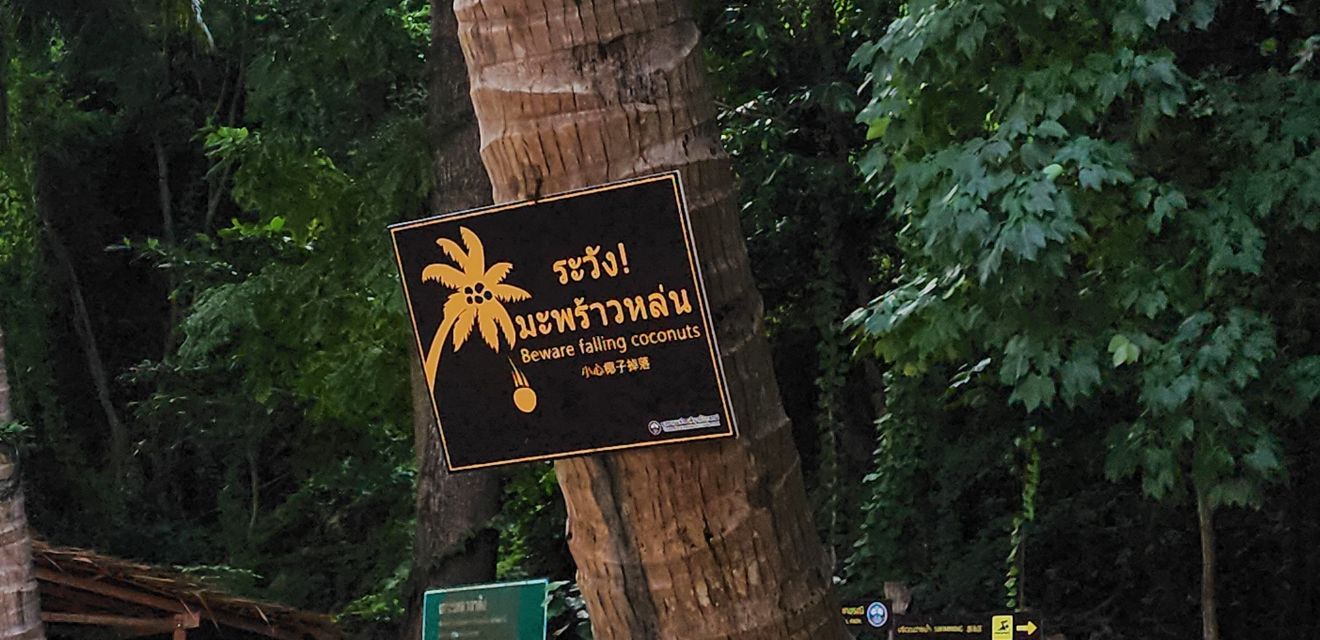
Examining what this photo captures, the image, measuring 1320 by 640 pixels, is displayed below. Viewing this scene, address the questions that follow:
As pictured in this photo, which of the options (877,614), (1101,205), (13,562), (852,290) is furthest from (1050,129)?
(852,290)

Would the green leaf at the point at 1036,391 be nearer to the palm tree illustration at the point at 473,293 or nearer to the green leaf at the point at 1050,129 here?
the green leaf at the point at 1050,129

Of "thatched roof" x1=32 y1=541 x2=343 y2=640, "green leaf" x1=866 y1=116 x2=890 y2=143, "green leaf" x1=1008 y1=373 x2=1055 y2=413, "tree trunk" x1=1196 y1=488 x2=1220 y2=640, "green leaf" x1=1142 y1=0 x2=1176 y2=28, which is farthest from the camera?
"thatched roof" x1=32 y1=541 x2=343 y2=640

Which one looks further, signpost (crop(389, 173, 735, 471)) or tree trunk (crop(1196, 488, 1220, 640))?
tree trunk (crop(1196, 488, 1220, 640))

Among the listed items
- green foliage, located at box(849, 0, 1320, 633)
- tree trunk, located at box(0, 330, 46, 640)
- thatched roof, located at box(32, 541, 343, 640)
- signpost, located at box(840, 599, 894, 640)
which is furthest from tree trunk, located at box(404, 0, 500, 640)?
green foliage, located at box(849, 0, 1320, 633)

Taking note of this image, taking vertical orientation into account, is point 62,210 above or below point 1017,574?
above

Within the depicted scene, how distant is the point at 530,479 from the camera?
12688mm

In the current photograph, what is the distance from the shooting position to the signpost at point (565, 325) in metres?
1.99

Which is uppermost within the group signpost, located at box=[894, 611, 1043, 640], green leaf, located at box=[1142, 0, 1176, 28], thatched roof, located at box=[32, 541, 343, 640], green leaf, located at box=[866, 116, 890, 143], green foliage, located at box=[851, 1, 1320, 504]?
green leaf, located at box=[1142, 0, 1176, 28]

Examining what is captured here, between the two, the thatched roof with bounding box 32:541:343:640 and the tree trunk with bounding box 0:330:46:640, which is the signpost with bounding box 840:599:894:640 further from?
the thatched roof with bounding box 32:541:343:640

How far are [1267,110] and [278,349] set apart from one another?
8021 millimetres

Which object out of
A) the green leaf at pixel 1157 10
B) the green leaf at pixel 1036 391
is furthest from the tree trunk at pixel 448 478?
the green leaf at pixel 1157 10

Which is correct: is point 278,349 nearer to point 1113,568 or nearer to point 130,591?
point 130,591

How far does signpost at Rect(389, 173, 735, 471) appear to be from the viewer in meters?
1.99

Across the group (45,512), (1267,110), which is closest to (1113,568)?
(1267,110)
